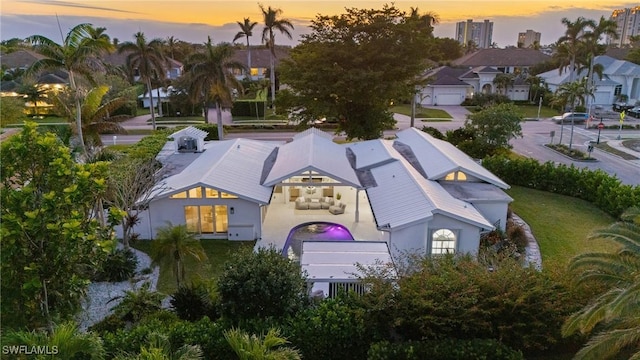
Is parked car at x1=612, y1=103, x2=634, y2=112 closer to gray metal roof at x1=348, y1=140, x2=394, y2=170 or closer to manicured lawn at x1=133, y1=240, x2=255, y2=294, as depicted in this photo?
gray metal roof at x1=348, y1=140, x2=394, y2=170

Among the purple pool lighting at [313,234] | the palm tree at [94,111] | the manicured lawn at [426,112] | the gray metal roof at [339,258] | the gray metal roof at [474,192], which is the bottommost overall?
the purple pool lighting at [313,234]

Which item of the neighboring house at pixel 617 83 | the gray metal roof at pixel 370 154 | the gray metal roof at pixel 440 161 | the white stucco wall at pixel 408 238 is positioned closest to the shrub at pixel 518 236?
the gray metal roof at pixel 440 161

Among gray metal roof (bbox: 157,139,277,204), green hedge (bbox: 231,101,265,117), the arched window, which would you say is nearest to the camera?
the arched window

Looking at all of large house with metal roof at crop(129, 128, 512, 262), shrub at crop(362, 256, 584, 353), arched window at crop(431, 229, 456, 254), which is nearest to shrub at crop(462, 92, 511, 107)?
large house with metal roof at crop(129, 128, 512, 262)

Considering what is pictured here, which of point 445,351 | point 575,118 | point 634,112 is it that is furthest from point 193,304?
point 634,112

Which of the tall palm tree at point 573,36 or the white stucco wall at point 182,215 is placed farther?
the tall palm tree at point 573,36

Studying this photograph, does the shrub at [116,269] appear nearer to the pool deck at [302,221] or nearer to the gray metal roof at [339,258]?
the pool deck at [302,221]

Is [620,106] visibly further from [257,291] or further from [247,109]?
[257,291]
